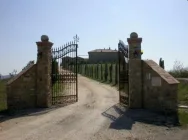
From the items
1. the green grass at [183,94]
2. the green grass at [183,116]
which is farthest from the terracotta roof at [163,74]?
the green grass at [183,94]

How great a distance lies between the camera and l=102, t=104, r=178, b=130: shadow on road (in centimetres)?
1011

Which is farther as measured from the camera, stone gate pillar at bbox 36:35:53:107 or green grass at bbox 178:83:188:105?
green grass at bbox 178:83:188:105

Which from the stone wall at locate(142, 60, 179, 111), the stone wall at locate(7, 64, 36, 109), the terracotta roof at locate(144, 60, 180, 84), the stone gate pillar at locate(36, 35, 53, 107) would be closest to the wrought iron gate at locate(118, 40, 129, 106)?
the stone wall at locate(142, 60, 179, 111)

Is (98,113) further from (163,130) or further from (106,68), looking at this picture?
(106,68)

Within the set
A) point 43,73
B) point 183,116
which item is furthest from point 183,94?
point 43,73

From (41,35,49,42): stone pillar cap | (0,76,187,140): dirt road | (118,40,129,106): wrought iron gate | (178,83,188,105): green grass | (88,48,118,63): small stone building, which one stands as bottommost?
(0,76,187,140): dirt road

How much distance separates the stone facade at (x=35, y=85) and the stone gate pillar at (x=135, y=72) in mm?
4029

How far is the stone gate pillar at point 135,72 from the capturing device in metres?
12.5

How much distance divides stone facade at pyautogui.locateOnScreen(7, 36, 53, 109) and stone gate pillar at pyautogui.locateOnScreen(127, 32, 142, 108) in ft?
13.2

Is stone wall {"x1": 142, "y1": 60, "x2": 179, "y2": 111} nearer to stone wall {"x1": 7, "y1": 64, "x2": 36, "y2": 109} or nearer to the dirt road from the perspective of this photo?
the dirt road

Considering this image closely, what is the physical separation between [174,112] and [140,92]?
5.96ft

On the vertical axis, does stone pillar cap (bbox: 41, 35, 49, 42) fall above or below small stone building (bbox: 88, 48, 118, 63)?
below

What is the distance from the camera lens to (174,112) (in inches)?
450

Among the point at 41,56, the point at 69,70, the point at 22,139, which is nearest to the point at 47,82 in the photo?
the point at 41,56
